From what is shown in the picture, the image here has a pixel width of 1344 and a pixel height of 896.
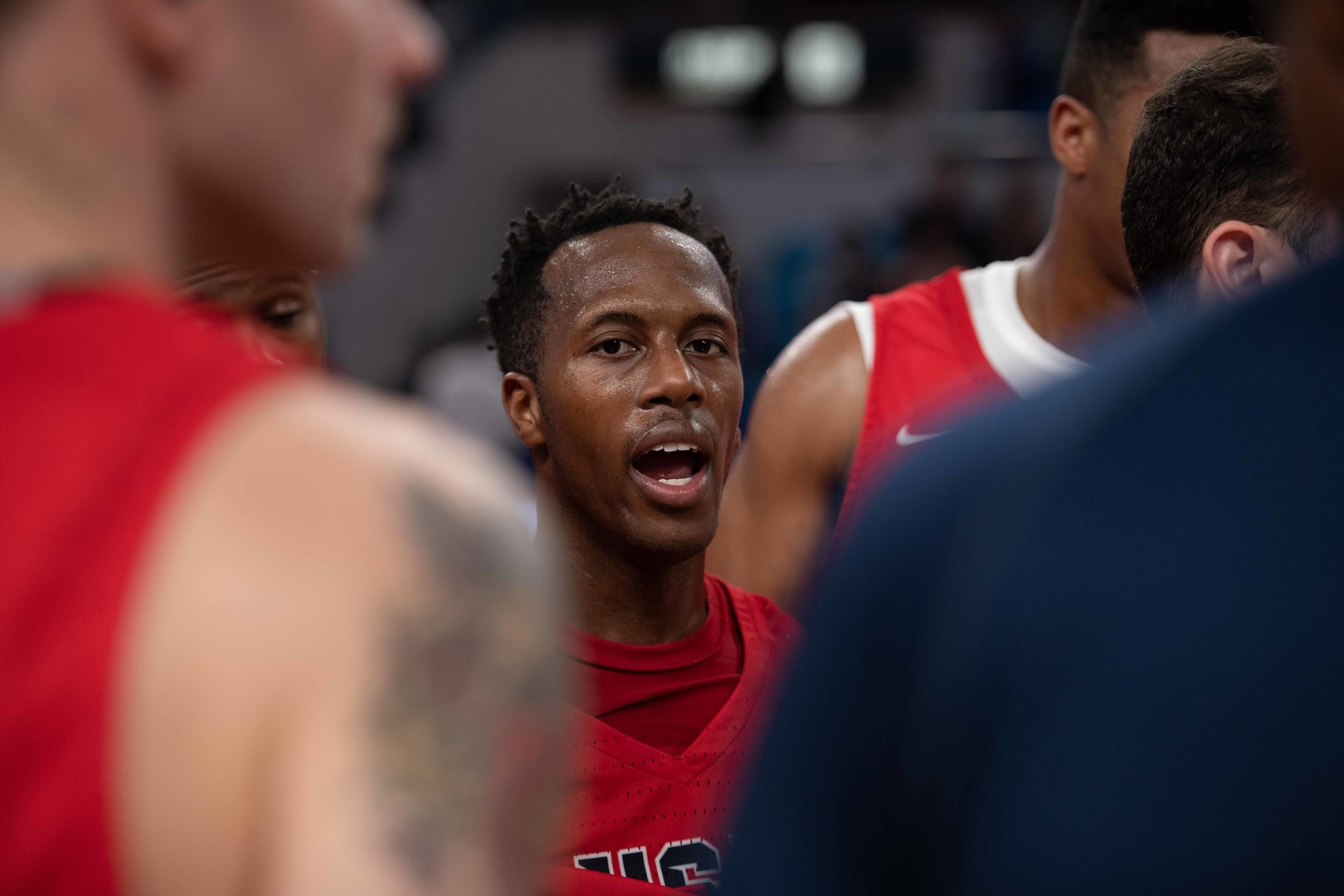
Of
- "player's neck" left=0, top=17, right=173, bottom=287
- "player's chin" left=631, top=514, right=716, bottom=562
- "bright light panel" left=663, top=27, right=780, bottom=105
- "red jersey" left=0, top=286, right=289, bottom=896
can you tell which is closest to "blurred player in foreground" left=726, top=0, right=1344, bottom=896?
"red jersey" left=0, top=286, right=289, bottom=896

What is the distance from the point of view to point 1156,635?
676 millimetres

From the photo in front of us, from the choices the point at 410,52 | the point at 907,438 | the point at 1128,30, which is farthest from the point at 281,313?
the point at 1128,30

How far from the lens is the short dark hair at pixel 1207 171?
1.77 meters

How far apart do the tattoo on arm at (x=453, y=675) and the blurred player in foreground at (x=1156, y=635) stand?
223 mm

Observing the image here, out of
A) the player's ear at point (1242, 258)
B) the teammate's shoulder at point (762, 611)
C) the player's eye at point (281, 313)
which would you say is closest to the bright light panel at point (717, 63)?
the teammate's shoulder at point (762, 611)

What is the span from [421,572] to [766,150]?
36.4 feet

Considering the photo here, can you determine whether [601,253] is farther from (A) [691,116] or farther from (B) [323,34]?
(A) [691,116]

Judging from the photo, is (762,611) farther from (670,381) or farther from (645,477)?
(670,381)

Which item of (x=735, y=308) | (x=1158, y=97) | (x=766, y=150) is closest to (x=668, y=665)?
(x=735, y=308)

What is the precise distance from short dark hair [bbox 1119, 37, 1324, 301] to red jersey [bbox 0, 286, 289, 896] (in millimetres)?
1464

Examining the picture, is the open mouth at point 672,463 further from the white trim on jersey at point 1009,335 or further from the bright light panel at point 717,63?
the bright light panel at point 717,63

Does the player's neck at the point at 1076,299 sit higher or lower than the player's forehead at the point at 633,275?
lower

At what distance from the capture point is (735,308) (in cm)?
246

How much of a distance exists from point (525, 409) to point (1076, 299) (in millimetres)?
1238
